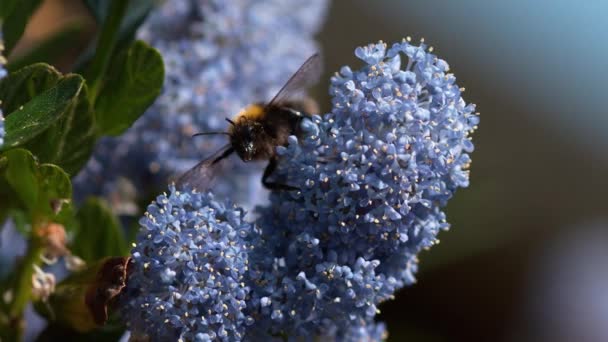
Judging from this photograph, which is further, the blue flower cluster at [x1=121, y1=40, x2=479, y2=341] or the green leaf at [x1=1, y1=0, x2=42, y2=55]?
the green leaf at [x1=1, y1=0, x2=42, y2=55]

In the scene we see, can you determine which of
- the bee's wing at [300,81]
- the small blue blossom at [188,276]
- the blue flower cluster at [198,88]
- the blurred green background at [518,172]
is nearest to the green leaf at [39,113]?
the small blue blossom at [188,276]

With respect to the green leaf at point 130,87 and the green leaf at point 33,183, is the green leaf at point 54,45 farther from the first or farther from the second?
the green leaf at point 33,183

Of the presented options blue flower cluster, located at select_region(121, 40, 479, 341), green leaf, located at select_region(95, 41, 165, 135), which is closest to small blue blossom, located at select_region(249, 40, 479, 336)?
blue flower cluster, located at select_region(121, 40, 479, 341)

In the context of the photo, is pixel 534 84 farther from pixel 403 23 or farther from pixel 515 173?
pixel 515 173

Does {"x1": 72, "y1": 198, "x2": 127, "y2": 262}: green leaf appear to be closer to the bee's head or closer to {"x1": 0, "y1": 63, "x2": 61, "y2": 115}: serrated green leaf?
the bee's head

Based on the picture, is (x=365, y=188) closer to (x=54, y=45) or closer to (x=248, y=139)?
(x=248, y=139)

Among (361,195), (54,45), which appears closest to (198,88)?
(54,45)
